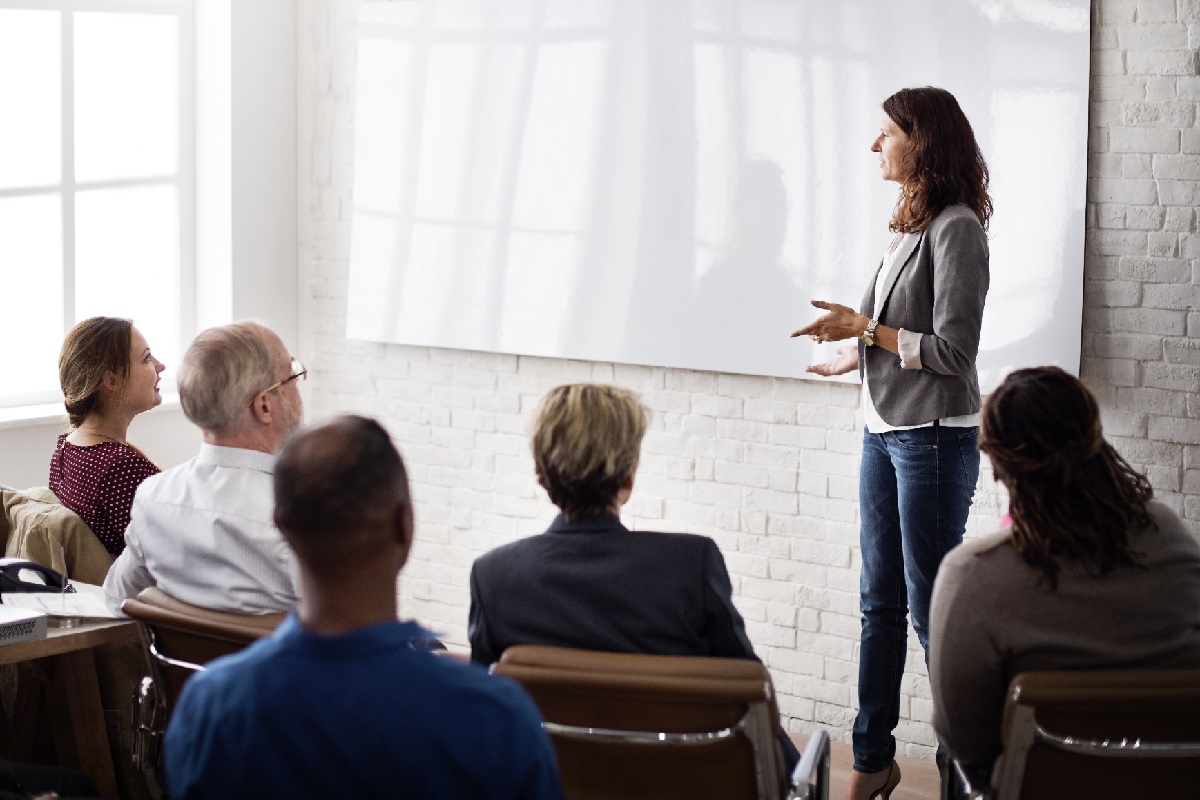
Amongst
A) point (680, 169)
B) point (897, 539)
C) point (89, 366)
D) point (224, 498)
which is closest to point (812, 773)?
point (224, 498)

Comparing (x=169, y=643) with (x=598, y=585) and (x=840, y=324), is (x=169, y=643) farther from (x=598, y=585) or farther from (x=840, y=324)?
(x=840, y=324)

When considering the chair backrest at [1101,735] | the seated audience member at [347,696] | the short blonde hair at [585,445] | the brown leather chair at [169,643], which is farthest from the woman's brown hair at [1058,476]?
the brown leather chair at [169,643]

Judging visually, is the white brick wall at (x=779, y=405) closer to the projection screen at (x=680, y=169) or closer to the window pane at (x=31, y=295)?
the projection screen at (x=680, y=169)

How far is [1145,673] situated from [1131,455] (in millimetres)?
1911

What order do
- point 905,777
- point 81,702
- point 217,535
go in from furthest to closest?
point 905,777 → point 81,702 → point 217,535

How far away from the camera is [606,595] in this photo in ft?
6.86

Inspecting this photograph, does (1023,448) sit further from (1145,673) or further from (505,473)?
(505,473)

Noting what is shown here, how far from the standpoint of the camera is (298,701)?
4.50 ft

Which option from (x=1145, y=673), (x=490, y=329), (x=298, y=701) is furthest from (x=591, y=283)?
(x=298, y=701)

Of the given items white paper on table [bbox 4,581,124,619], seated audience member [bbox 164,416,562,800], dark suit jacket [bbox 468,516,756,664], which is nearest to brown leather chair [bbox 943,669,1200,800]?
dark suit jacket [bbox 468,516,756,664]

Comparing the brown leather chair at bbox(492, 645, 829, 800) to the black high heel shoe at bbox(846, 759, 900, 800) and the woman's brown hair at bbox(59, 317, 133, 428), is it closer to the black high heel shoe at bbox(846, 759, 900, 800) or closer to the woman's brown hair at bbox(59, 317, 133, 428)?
the black high heel shoe at bbox(846, 759, 900, 800)

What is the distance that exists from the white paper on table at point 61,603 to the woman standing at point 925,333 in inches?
65.1

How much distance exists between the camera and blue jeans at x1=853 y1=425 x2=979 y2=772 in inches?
127

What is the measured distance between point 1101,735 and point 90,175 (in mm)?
4272
